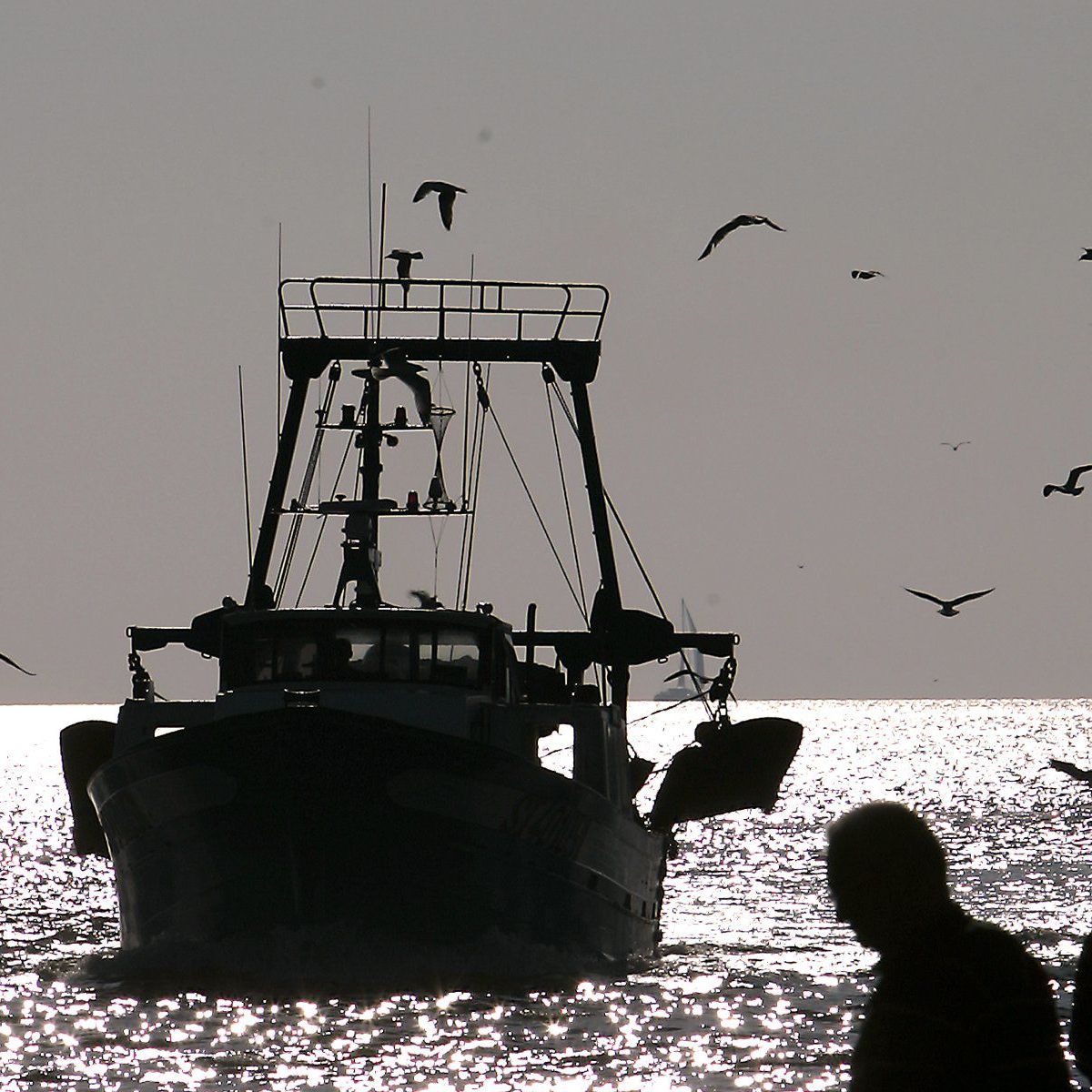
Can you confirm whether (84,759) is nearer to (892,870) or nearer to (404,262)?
(404,262)

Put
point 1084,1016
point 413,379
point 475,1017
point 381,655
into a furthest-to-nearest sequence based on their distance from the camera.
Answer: point 413,379, point 381,655, point 475,1017, point 1084,1016

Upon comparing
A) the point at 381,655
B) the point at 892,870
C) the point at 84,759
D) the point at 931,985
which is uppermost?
the point at 381,655

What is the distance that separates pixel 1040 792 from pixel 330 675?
101833mm

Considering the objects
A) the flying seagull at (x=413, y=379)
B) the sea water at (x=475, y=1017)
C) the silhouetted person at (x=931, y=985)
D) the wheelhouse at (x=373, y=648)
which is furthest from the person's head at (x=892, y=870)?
the flying seagull at (x=413, y=379)

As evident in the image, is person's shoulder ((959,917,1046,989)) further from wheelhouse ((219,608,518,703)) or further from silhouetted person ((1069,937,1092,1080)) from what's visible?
wheelhouse ((219,608,518,703))

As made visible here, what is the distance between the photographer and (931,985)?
6.20 m

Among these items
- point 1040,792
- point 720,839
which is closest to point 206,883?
point 720,839

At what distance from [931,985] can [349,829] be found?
58.6ft

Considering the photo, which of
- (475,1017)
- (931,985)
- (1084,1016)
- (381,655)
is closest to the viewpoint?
(931,985)

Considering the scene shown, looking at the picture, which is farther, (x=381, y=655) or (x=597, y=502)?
(x=597, y=502)

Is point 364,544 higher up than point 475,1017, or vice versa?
point 364,544

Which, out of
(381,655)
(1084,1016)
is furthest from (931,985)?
(381,655)

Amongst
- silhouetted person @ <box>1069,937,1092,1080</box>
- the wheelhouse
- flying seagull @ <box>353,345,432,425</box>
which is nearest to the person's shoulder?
silhouetted person @ <box>1069,937,1092,1080</box>

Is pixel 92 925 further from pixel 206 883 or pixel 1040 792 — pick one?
pixel 1040 792
